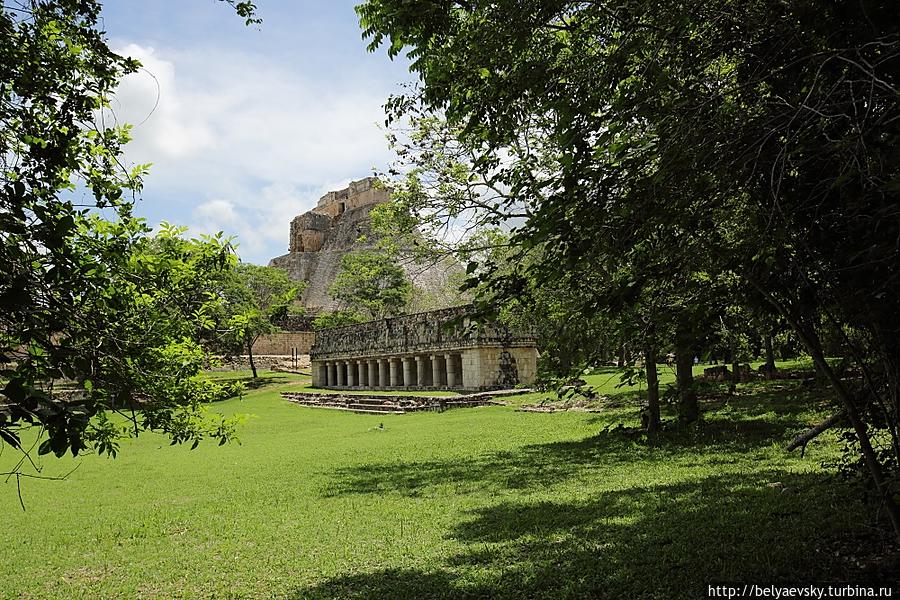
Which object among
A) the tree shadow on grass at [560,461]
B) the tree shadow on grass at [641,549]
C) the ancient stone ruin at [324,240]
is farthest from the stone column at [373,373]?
the ancient stone ruin at [324,240]

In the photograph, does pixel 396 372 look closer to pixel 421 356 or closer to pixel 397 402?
pixel 421 356

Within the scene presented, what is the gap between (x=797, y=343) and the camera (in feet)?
14.7

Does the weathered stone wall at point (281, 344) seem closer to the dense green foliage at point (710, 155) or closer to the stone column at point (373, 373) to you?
the stone column at point (373, 373)

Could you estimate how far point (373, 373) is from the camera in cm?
3378

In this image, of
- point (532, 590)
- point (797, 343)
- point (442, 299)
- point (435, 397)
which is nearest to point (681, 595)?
point (532, 590)

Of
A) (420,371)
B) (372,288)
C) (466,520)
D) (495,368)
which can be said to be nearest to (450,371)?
(495,368)

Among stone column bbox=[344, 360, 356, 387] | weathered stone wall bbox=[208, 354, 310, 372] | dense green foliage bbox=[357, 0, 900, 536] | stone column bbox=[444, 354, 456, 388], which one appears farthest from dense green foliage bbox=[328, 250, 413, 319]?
dense green foliage bbox=[357, 0, 900, 536]

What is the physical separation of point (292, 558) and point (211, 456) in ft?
34.7

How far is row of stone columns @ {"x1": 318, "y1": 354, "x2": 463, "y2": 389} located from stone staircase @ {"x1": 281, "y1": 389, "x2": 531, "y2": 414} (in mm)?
2644

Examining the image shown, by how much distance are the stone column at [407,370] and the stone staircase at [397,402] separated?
8.02 feet

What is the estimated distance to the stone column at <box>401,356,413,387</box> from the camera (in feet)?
100.0

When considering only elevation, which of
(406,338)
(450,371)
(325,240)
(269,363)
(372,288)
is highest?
(325,240)

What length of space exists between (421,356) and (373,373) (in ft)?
17.7

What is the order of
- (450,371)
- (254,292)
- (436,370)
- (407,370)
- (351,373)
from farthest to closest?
(254,292)
(351,373)
(407,370)
(436,370)
(450,371)
